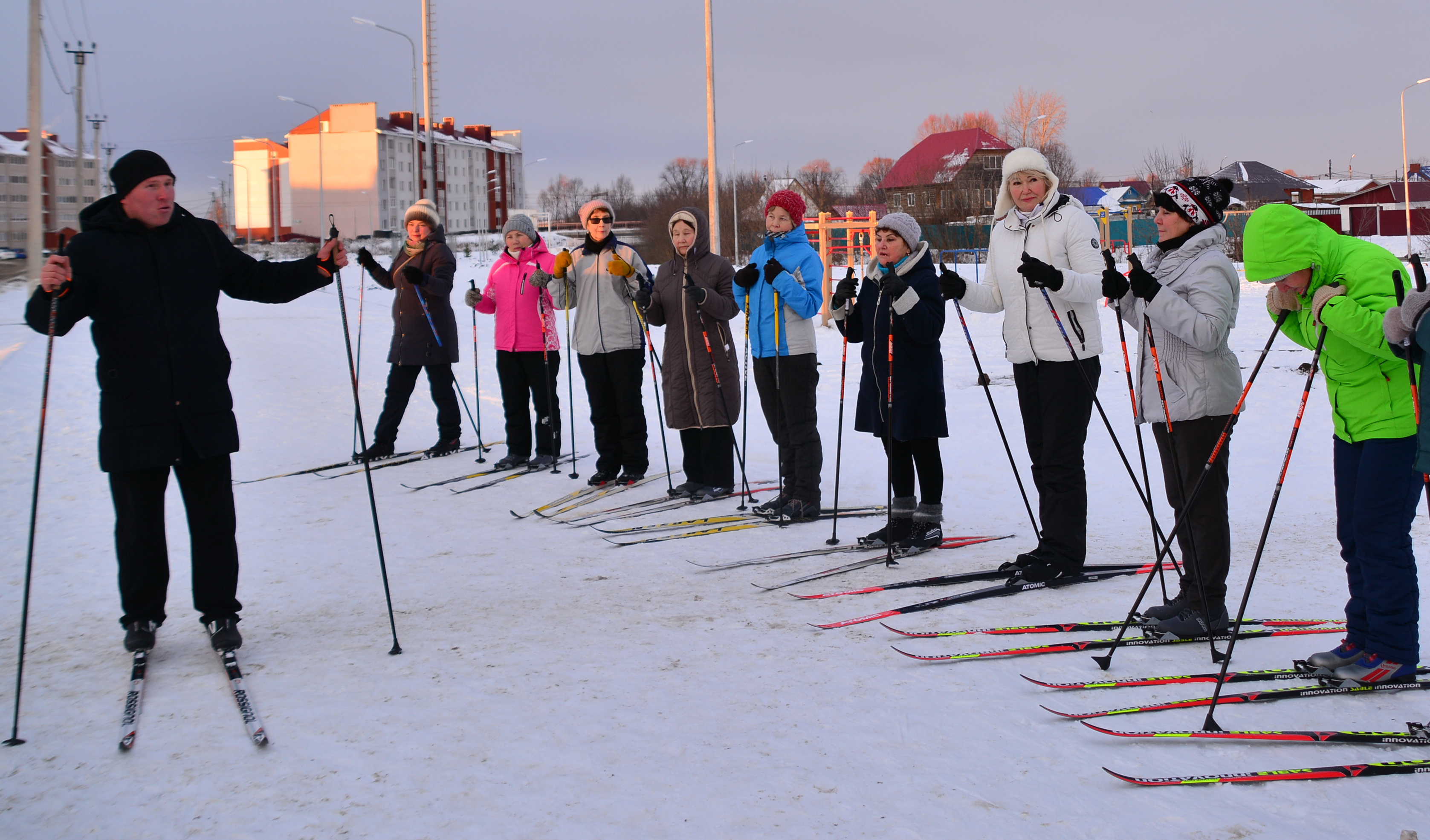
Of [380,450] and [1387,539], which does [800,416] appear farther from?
[380,450]

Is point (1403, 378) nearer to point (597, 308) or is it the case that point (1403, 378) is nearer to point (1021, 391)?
point (1021, 391)

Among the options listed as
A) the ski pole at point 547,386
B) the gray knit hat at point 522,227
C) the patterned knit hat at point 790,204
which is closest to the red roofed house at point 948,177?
the gray knit hat at point 522,227

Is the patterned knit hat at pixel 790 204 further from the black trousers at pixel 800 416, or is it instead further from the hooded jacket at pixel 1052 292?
the hooded jacket at pixel 1052 292

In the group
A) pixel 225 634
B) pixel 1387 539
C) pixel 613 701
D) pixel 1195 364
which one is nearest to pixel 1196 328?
pixel 1195 364

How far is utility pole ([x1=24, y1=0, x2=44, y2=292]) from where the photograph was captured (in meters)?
10.2

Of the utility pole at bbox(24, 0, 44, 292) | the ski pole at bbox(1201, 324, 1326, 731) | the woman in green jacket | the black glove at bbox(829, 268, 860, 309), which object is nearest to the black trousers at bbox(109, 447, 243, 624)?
the black glove at bbox(829, 268, 860, 309)

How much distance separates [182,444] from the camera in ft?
11.1

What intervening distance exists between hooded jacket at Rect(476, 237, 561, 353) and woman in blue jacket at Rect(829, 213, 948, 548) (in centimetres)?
264

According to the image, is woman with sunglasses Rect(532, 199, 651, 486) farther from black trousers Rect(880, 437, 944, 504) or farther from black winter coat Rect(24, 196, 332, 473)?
black winter coat Rect(24, 196, 332, 473)

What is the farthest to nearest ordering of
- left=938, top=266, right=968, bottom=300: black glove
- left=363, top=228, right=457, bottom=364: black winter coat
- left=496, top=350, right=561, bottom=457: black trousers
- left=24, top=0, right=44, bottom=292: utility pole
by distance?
1. left=24, top=0, right=44, bottom=292: utility pole
2. left=363, top=228, right=457, bottom=364: black winter coat
3. left=496, top=350, right=561, bottom=457: black trousers
4. left=938, top=266, right=968, bottom=300: black glove

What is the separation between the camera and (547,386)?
6.86m

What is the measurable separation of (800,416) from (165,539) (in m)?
3.16

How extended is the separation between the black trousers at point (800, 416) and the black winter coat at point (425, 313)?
281 centimetres

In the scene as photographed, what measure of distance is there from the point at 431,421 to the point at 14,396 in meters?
3.08
